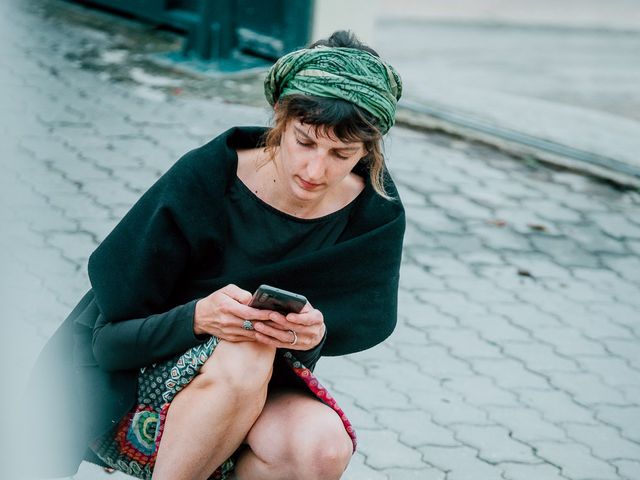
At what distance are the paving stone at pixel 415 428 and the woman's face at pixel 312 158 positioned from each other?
50.1 inches

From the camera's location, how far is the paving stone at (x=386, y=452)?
11.0 feet

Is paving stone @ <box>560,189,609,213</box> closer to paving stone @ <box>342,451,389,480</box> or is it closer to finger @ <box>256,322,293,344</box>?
paving stone @ <box>342,451,389,480</box>

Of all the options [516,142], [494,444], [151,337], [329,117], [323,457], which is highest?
[329,117]

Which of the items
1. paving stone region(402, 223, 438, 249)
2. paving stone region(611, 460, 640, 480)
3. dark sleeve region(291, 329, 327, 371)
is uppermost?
dark sleeve region(291, 329, 327, 371)

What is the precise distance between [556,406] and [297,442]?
5.48 ft

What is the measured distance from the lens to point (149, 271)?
8.00 feet

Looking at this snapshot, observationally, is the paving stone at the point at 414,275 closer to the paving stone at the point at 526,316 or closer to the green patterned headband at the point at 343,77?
the paving stone at the point at 526,316

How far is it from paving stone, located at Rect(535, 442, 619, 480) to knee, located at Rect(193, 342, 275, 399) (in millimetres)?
1453

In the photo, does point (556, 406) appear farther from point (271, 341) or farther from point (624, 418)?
point (271, 341)

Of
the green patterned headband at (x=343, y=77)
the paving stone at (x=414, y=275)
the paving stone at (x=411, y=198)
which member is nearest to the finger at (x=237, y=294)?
the green patterned headband at (x=343, y=77)

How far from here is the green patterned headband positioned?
2381mm

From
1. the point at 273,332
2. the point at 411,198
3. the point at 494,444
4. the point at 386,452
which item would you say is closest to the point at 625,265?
the point at 411,198

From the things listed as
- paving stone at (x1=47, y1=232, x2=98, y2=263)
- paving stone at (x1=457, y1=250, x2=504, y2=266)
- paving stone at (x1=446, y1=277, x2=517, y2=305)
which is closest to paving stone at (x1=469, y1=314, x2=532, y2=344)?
paving stone at (x1=446, y1=277, x2=517, y2=305)

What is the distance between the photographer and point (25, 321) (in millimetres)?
3889
